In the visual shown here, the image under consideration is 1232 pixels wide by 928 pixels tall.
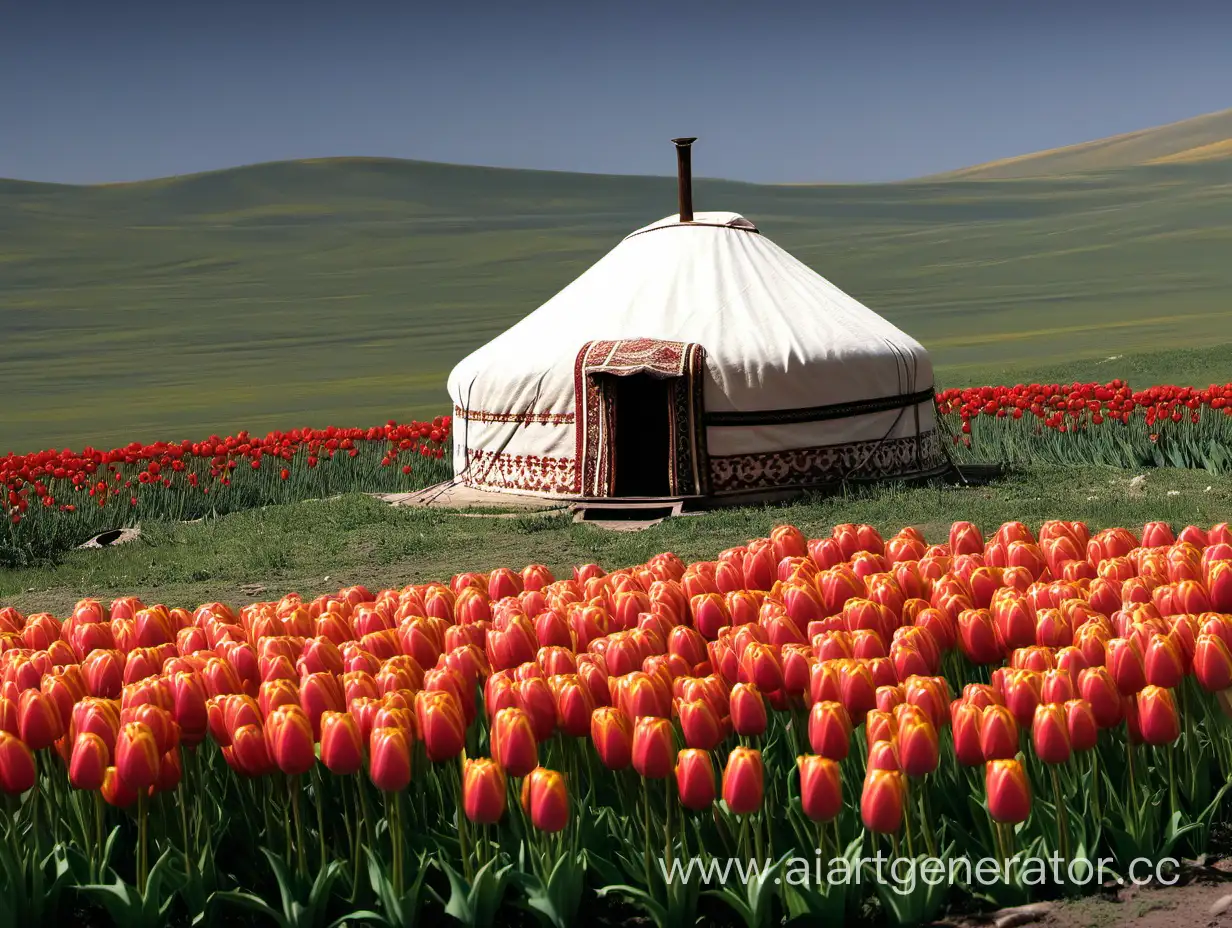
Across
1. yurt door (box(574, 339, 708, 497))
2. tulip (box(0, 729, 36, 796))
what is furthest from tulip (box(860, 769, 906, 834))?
yurt door (box(574, 339, 708, 497))

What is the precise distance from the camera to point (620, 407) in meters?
13.2

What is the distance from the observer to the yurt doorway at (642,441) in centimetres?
1330

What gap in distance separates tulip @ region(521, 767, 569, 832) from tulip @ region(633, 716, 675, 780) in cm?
19

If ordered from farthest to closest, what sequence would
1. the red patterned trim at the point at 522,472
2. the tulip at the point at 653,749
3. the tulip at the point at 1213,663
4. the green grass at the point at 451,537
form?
the red patterned trim at the point at 522,472 → the green grass at the point at 451,537 → the tulip at the point at 1213,663 → the tulip at the point at 653,749

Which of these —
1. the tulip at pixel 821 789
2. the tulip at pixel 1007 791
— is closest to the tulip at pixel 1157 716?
the tulip at pixel 1007 791

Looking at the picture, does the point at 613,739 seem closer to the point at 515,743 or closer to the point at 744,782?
the point at 515,743

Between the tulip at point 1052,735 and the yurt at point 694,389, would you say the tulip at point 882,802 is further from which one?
the yurt at point 694,389

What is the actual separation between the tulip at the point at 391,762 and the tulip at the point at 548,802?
29 cm

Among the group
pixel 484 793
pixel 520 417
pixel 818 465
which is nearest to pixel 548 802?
pixel 484 793

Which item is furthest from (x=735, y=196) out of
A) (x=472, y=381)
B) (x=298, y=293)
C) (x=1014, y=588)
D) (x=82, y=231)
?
(x=1014, y=588)

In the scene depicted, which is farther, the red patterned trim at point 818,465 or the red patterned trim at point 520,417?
the red patterned trim at point 520,417

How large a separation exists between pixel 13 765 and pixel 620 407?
32.1 ft

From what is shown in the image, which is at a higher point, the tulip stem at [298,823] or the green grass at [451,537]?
the tulip stem at [298,823]

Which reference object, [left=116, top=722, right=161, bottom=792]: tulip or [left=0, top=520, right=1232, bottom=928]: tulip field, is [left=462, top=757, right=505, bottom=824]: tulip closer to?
[left=0, top=520, right=1232, bottom=928]: tulip field
